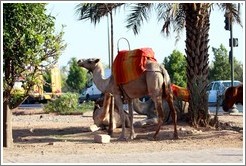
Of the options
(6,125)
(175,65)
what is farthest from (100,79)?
(175,65)

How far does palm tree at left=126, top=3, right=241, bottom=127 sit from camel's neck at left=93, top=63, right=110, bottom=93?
9.60ft

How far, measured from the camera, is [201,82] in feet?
60.8

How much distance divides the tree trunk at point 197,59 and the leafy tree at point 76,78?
47773 millimetres

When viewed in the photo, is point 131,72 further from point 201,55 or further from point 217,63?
point 217,63

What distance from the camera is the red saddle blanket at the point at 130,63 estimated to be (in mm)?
15656

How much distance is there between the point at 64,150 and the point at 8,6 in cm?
328

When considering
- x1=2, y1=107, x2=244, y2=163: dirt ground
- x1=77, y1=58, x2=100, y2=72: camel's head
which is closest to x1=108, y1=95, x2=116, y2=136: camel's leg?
x1=2, y1=107, x2=244, y2=163: dirt ground

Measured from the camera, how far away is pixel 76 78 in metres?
67.6

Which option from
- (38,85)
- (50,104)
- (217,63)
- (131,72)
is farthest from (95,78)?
(217,63)

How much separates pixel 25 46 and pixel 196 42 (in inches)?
284

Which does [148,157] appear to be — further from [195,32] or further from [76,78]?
[76,78]

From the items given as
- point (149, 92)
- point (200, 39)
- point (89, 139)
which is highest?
point (200, 39)

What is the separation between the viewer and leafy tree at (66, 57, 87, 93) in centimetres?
6706

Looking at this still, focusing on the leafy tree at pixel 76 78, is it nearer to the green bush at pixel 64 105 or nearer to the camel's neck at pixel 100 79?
the green bush at pixel 64 105
